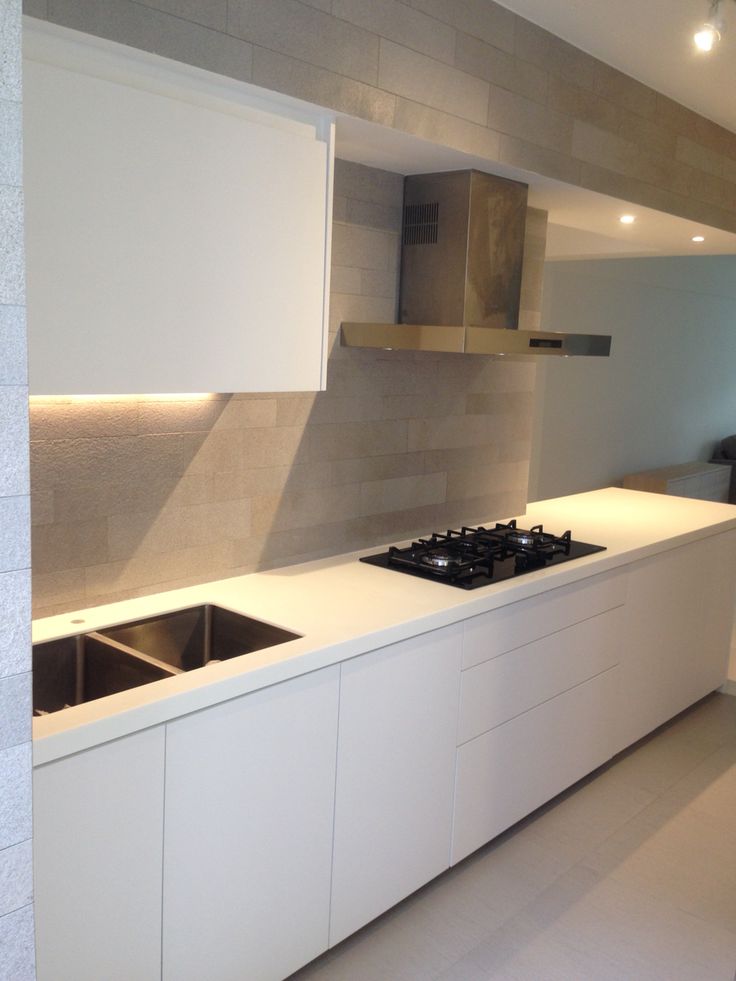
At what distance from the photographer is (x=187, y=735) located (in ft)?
5.99

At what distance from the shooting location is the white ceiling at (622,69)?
8.69 ft

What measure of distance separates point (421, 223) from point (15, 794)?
7.29 feet

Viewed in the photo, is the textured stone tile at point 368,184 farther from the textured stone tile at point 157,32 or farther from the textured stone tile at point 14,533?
the textured stone tile at point 14,533

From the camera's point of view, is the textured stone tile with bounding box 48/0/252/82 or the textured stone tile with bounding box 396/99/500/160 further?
the textured stone tile with bounding box 396/99/500/160

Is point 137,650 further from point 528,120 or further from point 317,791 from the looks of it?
point 528,120

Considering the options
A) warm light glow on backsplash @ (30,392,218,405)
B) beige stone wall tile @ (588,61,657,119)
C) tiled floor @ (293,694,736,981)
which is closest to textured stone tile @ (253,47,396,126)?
warm light glow on backsplash @ (30,392,218,405)

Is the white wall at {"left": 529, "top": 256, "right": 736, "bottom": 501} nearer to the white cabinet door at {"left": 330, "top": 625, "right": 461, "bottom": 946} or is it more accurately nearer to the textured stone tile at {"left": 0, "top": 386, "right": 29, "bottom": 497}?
the white cabinet door at {"left": 330, "top": 625, "right": 461, "bottom": 946}

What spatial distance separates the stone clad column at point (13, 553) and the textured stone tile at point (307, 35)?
1086 mm

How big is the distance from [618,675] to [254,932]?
1.77m

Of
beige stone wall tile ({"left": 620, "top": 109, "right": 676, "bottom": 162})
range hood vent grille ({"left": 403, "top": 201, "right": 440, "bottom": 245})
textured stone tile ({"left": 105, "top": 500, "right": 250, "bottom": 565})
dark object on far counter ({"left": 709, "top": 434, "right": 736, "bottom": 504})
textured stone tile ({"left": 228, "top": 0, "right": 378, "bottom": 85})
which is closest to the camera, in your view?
textured stone tile ({"left": 228, "top": 0, "right": 378, "bottom": 85})

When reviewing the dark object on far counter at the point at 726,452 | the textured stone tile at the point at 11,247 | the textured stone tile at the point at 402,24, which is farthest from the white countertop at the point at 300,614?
the dark object on far counter at the point at 726,452

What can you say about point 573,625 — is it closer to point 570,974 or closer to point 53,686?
point 570,974

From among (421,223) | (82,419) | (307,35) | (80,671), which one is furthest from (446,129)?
(80,671)

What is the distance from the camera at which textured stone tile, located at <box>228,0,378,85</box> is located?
6.73 feet
